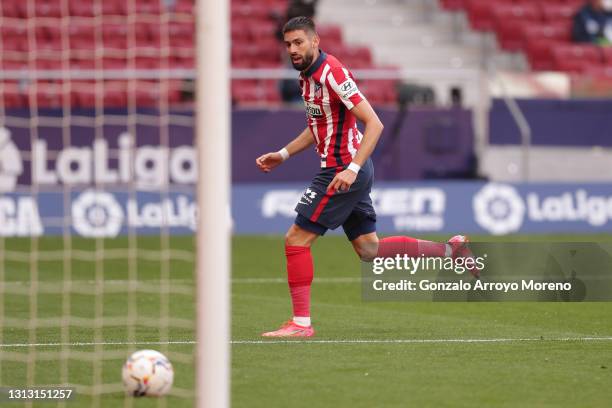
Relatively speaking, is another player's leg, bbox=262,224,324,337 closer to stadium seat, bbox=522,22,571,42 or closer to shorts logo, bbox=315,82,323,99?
shorts logo, bbox=315,82,323,99

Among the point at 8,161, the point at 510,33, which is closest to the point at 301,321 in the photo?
the point at 8,161

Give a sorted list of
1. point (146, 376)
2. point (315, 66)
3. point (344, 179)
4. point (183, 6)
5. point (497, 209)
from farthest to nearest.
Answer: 1. point (183, 6)
2. point (497, 209)
3. point (315, 66)
4. point (344, 179)
5. point (146, 376)

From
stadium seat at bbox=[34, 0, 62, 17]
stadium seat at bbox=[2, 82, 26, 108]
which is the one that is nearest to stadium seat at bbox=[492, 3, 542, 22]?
stadium seat at bbox=[34, 0, 62, 17]

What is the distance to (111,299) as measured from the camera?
36.3 feet

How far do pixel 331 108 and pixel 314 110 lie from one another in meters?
0.12

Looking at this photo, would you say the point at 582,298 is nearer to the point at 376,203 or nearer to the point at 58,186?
the point at 376,203

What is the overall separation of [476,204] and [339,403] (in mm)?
12264

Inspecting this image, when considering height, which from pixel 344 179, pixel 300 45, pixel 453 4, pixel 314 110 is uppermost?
pixel 453 4

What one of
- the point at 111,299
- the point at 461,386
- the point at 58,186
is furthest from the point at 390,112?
the point at 461,386

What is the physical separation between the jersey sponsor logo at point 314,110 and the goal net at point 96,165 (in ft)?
5.83

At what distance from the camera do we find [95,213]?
1738 centimetres

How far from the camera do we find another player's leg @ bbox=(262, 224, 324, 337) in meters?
8.70

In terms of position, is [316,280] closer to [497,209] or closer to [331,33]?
[497,209]

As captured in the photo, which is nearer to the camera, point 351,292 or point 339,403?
point 339,403
